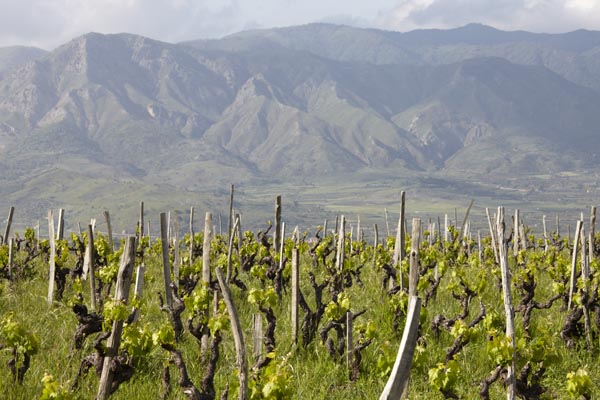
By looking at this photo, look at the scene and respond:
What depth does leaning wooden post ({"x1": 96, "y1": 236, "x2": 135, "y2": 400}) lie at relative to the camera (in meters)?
6.21

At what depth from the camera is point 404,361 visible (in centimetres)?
386

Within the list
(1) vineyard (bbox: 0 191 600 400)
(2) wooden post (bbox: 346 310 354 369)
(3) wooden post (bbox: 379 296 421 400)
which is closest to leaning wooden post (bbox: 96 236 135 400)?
(1) vineyard (bbox: 0 191 600 400)

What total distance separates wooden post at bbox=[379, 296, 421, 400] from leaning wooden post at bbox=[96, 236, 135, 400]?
3.35 metres

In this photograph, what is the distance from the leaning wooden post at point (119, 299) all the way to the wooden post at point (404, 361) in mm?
3353

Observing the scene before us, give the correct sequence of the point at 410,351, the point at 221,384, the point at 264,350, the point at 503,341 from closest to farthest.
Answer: the point at 410,351 → the point at 503,341 → the point at 221,384 → the point at 264,350

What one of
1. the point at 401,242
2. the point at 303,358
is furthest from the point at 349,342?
the point at 401,242

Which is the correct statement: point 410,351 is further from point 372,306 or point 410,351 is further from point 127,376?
point 372,306

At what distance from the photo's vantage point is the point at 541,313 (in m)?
12.2

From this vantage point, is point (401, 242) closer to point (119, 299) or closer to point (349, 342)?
point (349, 342)

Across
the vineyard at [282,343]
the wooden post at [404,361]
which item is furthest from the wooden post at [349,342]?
the wooden post at [404,361]

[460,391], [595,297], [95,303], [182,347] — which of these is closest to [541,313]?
[595,297]

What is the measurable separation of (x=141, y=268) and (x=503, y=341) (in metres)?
4.05

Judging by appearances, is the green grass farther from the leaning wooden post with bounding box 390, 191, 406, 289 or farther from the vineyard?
the leaning wooden post with bounding box 390, 191, 406, 289

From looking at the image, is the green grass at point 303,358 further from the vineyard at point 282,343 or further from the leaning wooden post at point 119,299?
the leaning wooden post at point 119,299
